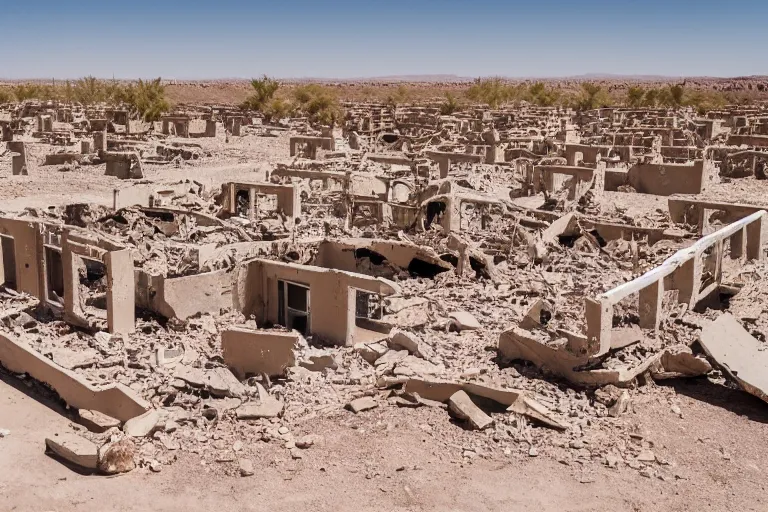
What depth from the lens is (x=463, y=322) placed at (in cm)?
1247

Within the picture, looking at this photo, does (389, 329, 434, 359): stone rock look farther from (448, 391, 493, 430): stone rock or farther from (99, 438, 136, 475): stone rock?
(99, 438, 136, 475): stone rock

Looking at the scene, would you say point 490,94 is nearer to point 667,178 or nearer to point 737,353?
point 667,178

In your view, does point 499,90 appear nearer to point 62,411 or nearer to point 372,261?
point 372,261

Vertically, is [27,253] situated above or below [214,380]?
above

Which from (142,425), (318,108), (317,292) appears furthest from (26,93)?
(142,425)

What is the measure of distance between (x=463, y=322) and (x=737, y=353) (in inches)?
158

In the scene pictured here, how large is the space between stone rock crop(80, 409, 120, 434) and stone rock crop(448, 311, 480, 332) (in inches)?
208

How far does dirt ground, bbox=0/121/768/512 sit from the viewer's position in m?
7.74

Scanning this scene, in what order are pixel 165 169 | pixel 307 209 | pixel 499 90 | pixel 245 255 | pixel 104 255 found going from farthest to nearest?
1. pixel 499 90
2. pixel 165 169
3. pixel 307 209
4. pixel 245 255
5. pixel 104 255

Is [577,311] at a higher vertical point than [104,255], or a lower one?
lower

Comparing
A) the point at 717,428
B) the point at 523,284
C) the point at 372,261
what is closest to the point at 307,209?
the point at 372,261

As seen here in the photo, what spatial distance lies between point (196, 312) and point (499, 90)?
63867 millimetres

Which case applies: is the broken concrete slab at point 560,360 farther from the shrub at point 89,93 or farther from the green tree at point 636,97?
the green tree at point 636,97

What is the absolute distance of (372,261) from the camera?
15.8 metres
